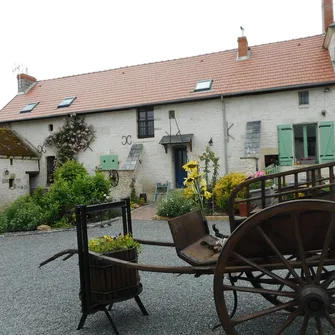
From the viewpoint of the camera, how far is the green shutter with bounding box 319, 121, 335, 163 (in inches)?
523

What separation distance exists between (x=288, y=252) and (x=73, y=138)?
620 inches

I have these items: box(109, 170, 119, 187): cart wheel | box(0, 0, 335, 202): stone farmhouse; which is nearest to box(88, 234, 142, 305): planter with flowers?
box(0, 0, 335, 202): stone farmhouse

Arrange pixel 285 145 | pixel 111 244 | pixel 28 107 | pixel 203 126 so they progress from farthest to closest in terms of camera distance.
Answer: pixel 28 107
pixel 203 126
pixel 285 145
pixel 111 244

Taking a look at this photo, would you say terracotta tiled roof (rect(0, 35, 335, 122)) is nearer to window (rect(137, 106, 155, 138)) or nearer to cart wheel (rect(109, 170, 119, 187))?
window (rect(137, 106, 155, 138))

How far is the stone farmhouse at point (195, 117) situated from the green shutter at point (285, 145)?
40 millimetres

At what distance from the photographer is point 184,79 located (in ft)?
55.5

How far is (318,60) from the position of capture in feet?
48.2

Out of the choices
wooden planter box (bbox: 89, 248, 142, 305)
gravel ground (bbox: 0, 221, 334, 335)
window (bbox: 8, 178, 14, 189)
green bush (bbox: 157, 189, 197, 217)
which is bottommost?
gravel ground (bbox: 0, 221, 334, 335)

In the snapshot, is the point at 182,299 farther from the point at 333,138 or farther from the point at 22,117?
the point at 22,117

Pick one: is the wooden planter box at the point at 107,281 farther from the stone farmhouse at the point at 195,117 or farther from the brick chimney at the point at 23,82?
the brick chimney at the point at 23,82

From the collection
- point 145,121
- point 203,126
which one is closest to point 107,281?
point 203,126

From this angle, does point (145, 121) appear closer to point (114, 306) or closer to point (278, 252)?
point (114, 306)

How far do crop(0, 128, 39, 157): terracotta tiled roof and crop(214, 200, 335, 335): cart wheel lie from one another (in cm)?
1504

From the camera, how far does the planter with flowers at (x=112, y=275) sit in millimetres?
3096
